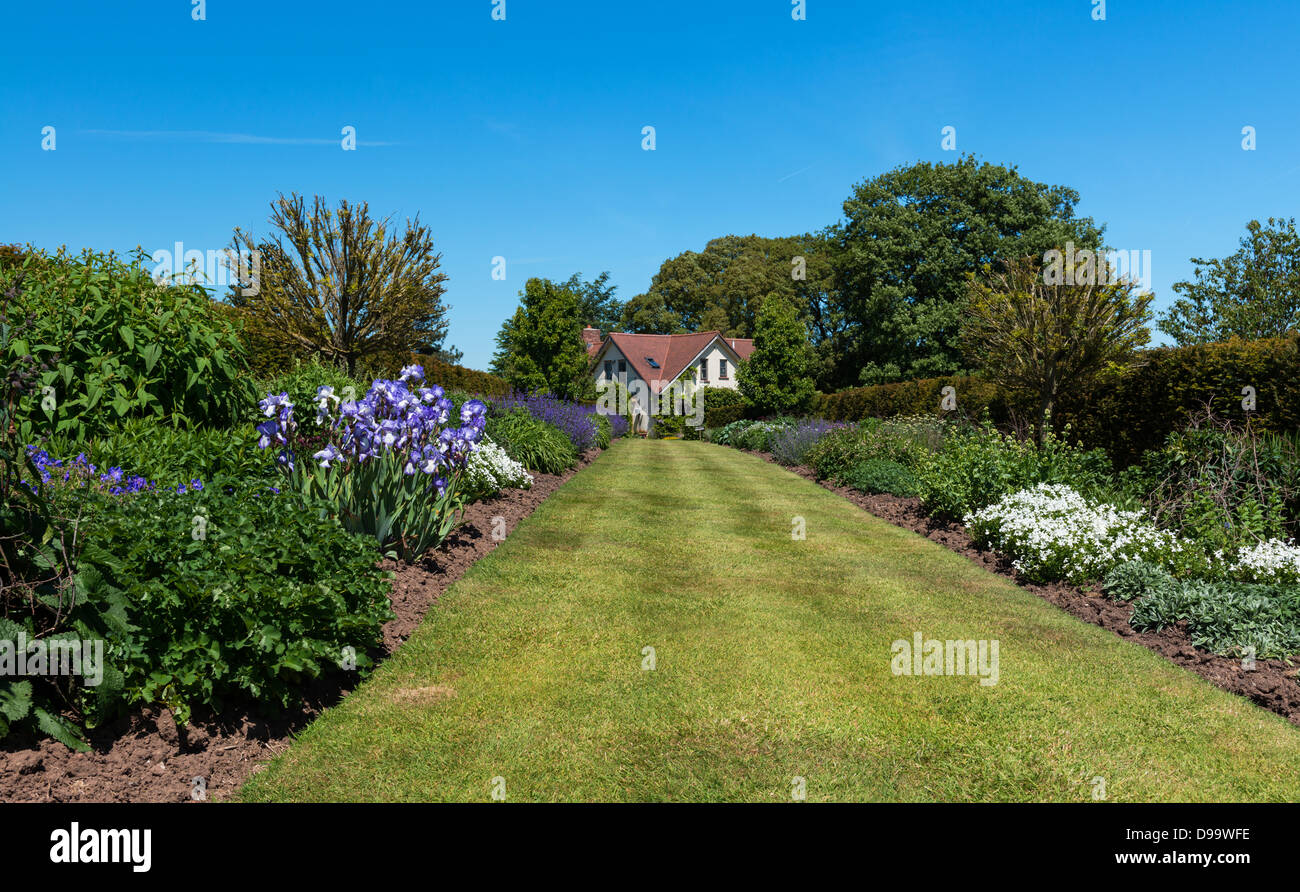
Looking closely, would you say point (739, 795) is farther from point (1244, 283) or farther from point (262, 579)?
point (1244, 283)

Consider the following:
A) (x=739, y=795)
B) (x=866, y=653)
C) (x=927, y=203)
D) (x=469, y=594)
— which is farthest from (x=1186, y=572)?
(x=927, y=203)

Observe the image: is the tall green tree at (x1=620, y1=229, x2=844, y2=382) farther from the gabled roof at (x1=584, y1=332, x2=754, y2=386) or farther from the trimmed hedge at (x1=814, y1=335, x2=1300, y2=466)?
the trimmed hedge at (x1=814, y1=335, x2=1300, y2=466)

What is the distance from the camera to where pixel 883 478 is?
Answer: 13359 mm

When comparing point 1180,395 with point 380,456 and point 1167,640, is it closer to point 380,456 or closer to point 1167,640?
point 1167,640

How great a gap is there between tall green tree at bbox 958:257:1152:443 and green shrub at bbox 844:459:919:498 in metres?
2.15

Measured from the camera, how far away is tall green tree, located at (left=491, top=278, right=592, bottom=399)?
1198 inches

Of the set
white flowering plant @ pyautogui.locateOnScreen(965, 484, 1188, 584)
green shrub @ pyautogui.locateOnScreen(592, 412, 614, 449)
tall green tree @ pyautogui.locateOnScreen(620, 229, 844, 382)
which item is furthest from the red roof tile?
white flowering plant @ pyautogui.locateOnScreen(965, 484, 1188, 584)

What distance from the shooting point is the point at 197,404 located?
6883 millimetres

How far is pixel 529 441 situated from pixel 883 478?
628cm

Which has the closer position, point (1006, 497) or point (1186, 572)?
point (1186, 572)

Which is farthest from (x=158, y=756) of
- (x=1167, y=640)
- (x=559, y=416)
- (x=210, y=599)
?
(x=559, y=416)
